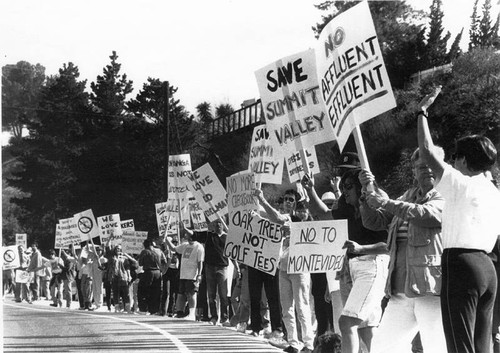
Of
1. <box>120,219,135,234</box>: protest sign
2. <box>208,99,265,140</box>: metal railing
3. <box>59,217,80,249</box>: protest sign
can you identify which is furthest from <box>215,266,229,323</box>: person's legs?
<box>208,99,265,140</box>: metal railing

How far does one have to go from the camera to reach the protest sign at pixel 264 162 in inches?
599

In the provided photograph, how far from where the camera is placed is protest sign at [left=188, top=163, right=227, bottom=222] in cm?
1778

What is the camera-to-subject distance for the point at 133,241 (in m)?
26.5

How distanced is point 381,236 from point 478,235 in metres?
2.05

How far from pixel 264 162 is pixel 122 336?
3.30 m

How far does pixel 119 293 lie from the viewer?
23.5 meters

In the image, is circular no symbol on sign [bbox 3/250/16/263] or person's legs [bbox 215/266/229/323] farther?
circular no symbol on sign [bbox 3/250/16/263]

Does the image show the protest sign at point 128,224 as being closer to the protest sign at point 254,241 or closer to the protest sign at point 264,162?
the protest sign at point 264,162

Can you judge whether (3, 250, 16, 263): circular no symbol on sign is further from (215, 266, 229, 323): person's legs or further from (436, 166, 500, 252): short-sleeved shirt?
(436, 166, 500, 252): short-sleeved shirt

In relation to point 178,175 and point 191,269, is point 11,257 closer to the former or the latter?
point 178,175

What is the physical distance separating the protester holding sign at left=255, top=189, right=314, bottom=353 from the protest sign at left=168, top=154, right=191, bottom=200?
11201 millimetres

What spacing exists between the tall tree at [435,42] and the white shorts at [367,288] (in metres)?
20.3

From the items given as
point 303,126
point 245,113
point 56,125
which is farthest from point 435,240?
point 245,113

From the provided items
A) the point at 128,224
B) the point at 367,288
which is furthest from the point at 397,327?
the point at 128,224
